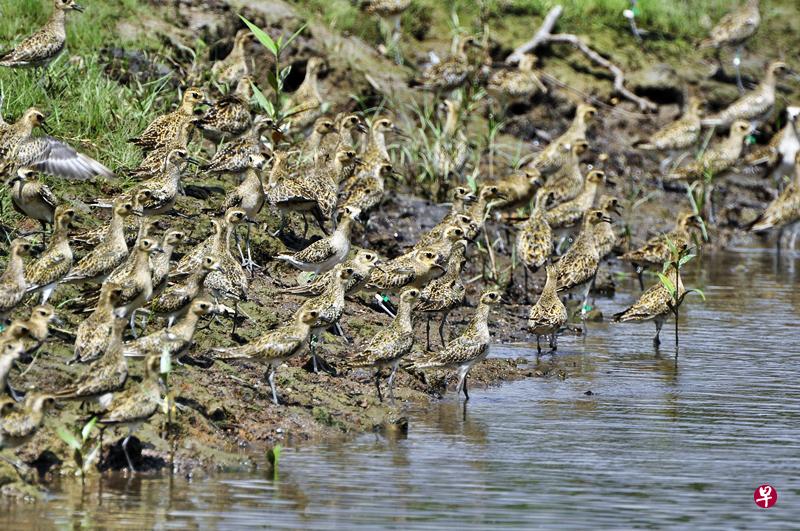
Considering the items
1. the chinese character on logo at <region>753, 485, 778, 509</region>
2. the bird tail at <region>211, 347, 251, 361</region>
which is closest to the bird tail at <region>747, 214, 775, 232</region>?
the bird tail at <region>211, 347, 251, 361</region>

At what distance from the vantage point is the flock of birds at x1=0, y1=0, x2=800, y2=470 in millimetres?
11148

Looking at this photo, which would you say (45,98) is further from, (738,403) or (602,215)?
(738,403)

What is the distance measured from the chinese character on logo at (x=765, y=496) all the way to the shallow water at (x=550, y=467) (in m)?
0.06

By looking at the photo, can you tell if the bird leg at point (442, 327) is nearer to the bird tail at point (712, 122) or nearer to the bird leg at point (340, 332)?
the bird leg at point (340, 332)

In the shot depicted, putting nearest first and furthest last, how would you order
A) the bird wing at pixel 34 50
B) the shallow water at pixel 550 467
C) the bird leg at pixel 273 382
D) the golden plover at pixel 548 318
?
the shallow water at pixel 550 467 < the bird leg at pixel 273 382 < the golden plover at pixel 548 318 < the bird wing at pixel 34 50

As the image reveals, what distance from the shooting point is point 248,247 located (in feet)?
50.2

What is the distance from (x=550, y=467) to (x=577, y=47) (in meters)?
16.5

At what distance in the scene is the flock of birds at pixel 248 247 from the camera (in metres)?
11.1

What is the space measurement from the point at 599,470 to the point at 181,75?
10499 mm

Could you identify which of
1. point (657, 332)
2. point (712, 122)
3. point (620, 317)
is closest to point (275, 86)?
point (620, 317)

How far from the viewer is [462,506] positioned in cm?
955

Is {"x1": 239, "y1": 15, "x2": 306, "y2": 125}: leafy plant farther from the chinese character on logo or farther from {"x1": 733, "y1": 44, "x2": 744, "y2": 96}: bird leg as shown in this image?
{"x1": 733, "y1": 44, "x2": 744, "y2": 96}: bird leg

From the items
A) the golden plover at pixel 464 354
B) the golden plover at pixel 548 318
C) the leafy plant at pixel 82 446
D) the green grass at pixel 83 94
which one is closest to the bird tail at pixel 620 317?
the golden plover at pixel 548 318

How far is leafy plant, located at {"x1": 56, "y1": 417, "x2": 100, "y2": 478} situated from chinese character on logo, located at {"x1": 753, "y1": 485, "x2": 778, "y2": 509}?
4.50 metres
